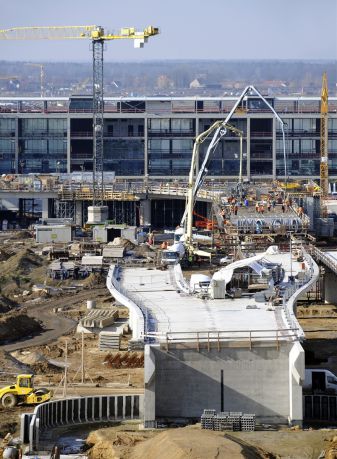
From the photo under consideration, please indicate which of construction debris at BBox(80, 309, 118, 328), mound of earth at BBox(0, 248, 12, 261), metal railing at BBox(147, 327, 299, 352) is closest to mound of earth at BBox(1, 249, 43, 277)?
mound of earth at BBox(0, 248, 12, 261)

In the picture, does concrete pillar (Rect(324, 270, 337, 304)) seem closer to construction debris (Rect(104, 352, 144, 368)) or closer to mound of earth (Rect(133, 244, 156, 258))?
mound of earth (Rect(133, 244, 156, 258))

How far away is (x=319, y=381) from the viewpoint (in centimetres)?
4131

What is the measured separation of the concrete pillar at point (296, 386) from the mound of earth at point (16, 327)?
53.7ft

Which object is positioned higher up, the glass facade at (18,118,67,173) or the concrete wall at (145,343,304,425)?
the glass facade at (18,118,67,173)

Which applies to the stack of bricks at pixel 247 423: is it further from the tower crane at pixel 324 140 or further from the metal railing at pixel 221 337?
the tower crane at pixel 324 140

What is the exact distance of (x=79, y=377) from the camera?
4425 cm

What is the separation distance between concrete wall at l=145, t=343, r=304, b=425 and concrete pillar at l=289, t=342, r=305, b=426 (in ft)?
1.13

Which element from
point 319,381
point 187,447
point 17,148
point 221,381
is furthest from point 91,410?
point 17,148

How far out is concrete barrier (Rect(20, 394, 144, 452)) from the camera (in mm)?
38719

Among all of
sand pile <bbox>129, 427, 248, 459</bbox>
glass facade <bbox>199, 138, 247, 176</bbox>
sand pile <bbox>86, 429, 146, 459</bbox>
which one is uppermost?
glass facade <bbox>199, 138, 247, 176</bbox>

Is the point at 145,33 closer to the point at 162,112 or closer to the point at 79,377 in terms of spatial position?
the point at 162,112

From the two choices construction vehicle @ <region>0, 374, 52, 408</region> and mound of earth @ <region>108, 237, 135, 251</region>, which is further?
mound of earth @ <region>108, 237, 135, 251</region>

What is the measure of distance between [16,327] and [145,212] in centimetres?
4486

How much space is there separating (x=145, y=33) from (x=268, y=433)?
7958 cm
